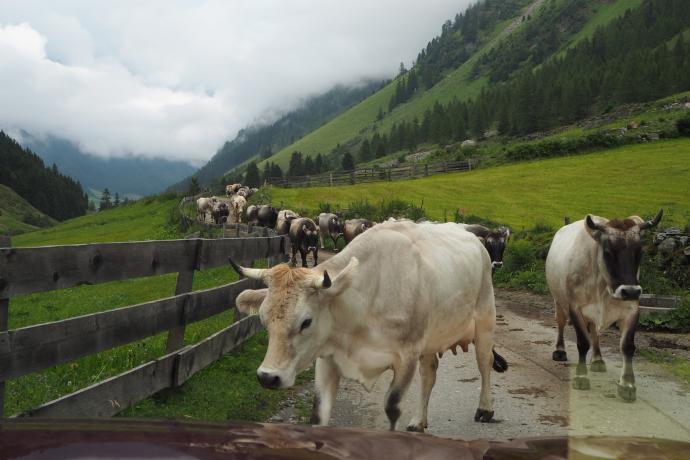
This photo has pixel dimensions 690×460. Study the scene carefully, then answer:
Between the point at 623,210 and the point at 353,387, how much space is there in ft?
96.0

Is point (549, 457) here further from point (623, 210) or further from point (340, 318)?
point (623, 210)

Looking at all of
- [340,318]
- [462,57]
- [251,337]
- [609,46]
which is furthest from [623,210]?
[462,57]

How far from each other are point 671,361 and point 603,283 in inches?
99.5

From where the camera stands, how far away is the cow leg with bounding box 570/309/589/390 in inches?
287

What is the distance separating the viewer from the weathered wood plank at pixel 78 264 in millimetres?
3643

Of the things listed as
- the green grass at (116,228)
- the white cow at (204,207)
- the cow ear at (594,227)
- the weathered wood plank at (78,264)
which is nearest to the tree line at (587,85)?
the green grass at (116,228)

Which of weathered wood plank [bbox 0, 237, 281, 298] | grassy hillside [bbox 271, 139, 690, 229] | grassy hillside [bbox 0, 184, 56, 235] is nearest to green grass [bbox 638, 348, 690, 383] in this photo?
weathered wood plank [bbox 0, 237, 281, 298]

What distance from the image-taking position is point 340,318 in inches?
177

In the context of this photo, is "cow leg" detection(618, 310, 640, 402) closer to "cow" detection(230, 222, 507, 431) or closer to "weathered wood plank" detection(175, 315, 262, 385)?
"cow" detection(230, 222, 507, 431)

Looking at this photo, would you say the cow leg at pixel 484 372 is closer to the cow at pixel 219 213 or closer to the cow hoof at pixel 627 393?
the cow hoof at pixel 627 393

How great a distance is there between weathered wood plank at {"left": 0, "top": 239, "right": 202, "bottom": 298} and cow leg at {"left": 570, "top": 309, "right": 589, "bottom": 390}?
5200mm

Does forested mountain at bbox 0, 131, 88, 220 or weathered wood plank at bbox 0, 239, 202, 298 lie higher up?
forested mountain at bbox 0, 131, 88, 220

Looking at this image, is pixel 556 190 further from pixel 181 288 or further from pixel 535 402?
pixel 181 288

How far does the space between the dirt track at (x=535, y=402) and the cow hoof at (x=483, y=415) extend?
8 centimetres
